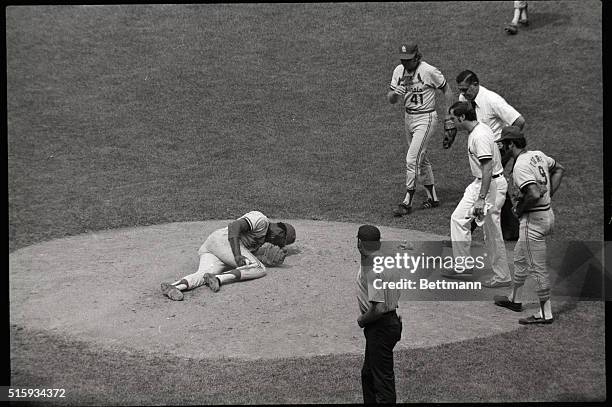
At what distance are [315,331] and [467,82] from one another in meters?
3.30

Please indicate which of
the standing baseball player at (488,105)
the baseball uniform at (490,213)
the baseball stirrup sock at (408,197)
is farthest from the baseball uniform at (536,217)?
the baseball stirrup sock at (408,197)

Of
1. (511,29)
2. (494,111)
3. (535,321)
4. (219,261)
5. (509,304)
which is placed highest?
(511,29)

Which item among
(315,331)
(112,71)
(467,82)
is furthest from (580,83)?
(315,331)

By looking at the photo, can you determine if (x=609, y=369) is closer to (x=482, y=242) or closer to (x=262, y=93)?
(x=482, y=242)

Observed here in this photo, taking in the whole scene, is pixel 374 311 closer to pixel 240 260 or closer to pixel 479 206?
pixel 240 260

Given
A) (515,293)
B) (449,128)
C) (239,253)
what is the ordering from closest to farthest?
1. (515,293)
2. (239,253)
3. (449,128)

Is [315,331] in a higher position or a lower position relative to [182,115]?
lower

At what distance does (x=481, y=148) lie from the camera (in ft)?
24.5

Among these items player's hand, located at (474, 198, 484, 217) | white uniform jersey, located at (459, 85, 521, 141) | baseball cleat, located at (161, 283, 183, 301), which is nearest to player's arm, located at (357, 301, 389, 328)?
baseball cleat, located at (161, 283, 183, 301)

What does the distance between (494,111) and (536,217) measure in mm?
1917

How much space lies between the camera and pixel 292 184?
1150 centimetres

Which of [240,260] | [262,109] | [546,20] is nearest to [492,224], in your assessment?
[240,260]

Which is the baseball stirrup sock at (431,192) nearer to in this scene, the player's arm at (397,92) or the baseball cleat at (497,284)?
the player's arm at (397,92)

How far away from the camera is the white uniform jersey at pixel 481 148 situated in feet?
24.5
